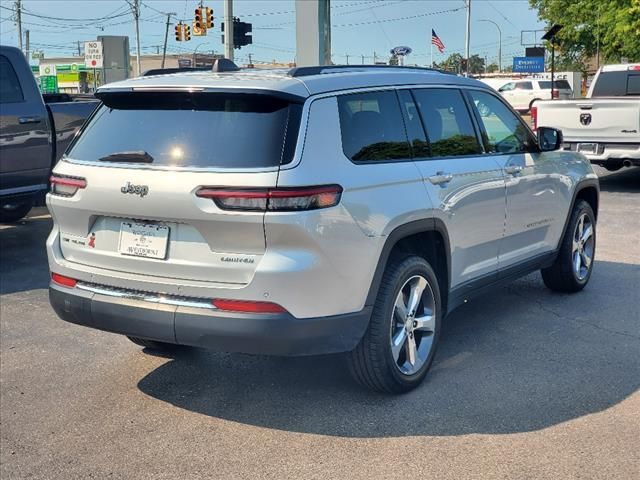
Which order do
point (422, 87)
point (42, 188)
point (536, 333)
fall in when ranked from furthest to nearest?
1. point (42, 188)
2. point (536, 333)
3. point (422, 87)

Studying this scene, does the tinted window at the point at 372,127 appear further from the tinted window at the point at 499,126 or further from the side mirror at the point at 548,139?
the side mirror at the point at 548,139

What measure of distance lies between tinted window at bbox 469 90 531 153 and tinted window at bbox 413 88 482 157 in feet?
0.64

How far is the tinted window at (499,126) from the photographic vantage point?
552 centimetres

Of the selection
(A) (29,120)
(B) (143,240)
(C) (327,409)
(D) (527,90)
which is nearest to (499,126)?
(C) (327,409)

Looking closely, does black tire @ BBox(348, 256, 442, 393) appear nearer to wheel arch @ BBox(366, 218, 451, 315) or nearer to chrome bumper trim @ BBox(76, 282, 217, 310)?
wheel arch @ BBox(366, 218, 451, 315)

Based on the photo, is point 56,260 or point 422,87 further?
point 422,87

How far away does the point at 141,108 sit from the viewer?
13.9 ft

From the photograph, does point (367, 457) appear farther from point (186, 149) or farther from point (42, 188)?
point (42, 188)

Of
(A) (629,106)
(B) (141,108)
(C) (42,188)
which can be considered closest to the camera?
(B) (141,108)

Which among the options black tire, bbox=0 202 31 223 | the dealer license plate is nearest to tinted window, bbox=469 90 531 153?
black tire, bbox=0 202 31 223

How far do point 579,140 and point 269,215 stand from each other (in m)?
10.5

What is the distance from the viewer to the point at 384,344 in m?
4.23

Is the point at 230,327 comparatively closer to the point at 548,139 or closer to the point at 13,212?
the point at 548,139

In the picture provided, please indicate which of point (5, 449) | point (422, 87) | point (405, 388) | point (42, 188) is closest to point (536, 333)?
point (405, 388)
